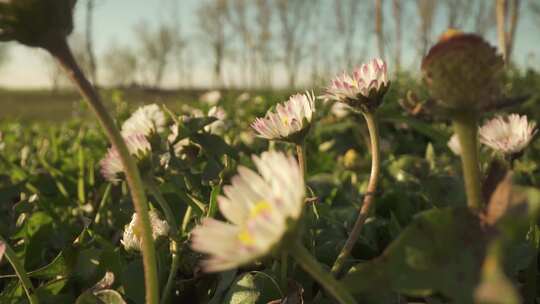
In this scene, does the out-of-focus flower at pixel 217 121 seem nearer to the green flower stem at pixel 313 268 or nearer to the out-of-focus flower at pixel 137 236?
the out-of-focus flower at pixel 137 236

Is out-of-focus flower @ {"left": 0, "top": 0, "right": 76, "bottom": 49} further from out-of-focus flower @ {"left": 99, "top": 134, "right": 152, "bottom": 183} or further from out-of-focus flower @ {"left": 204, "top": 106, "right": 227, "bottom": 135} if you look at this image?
out-of-focus flower @ {"left": 204, "top": 106, "right": 227, "bottom": 135}

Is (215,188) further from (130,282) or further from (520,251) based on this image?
(520,251)

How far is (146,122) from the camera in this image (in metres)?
0.82

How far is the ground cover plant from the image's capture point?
0.30 metres

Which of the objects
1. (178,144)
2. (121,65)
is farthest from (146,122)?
(121,65)

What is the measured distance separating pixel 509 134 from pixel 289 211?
1.69 ft

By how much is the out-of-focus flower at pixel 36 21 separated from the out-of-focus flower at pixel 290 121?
0.86 ft

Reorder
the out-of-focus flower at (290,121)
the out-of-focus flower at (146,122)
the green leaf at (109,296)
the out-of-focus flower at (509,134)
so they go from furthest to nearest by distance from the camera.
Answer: the out-of-focus flower at (146,122) → the out-of-focus flower at (509,134) → the out-of-focus flower at (290,121) → the green leaf at (109,296)

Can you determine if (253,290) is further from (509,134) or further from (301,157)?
(509,134)

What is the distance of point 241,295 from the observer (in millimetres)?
493

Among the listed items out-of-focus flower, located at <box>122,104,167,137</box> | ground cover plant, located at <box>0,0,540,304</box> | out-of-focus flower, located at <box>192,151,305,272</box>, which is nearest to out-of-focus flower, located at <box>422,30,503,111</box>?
ground cover plant, located at <box>0,0,540,304</box>

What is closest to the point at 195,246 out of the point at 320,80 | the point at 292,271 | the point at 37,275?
the point at 292,271

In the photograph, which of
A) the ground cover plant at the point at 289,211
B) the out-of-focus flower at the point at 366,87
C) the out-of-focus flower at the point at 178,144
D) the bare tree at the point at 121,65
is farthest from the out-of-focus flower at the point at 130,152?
the bare tree at the point at 121,65

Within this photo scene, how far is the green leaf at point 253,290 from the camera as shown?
489 mm
